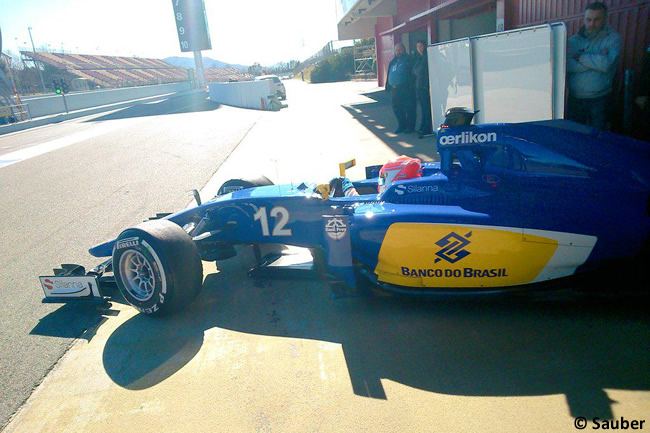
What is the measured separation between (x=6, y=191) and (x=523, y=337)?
34.6 ft

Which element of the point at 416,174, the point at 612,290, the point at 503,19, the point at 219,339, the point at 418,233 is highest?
the point at 503,19

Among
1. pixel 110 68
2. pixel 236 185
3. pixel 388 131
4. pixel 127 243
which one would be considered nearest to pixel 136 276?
pixel 127 243

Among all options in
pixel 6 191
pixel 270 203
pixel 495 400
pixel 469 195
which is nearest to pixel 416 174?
pixel 469 195

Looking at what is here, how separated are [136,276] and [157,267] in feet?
1.55

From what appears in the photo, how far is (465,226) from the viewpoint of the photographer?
132 inches

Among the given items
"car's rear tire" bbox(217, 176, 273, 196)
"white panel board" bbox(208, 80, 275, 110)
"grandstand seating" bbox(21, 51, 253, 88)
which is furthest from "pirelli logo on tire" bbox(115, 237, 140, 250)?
"grandstand seating" bbox(21, 51, 253, 88)

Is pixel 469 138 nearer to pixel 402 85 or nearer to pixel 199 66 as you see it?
pixel 402 85

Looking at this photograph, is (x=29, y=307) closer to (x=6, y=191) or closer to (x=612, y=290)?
(x=612, y=290)

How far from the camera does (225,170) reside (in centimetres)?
997

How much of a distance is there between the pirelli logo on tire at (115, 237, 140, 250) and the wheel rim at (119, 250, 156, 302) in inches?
2.6

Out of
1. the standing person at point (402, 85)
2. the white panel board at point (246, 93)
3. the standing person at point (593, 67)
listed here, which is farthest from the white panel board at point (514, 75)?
the white panel board at point (246, 93)

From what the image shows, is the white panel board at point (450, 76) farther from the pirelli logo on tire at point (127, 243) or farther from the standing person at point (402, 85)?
the pirelli logo on tire at point (127, 243)

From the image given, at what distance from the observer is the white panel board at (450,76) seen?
8.06 metres

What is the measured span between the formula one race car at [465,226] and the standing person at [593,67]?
1.92 meters
